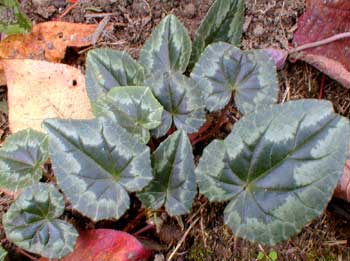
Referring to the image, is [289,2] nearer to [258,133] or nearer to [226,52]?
[226,52]

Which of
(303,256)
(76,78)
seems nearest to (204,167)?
(303,256)

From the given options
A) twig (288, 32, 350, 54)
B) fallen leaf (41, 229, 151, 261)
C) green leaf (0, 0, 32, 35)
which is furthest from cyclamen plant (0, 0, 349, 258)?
green leaf (0, 0, 32, 35)

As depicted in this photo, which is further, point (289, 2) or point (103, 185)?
point (289, 2)

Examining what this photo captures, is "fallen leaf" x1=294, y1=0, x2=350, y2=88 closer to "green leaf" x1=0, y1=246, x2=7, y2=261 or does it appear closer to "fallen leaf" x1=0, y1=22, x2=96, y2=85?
"fallen leaf" x1=0, y1=22, x2=96, y2=85

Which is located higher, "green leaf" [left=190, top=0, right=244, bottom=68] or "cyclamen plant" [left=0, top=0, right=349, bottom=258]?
"green leaf" [left=190, top=0, right=244, bottom=68]

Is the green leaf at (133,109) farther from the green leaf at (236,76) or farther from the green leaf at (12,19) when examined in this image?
the green leaf at (12,19)
